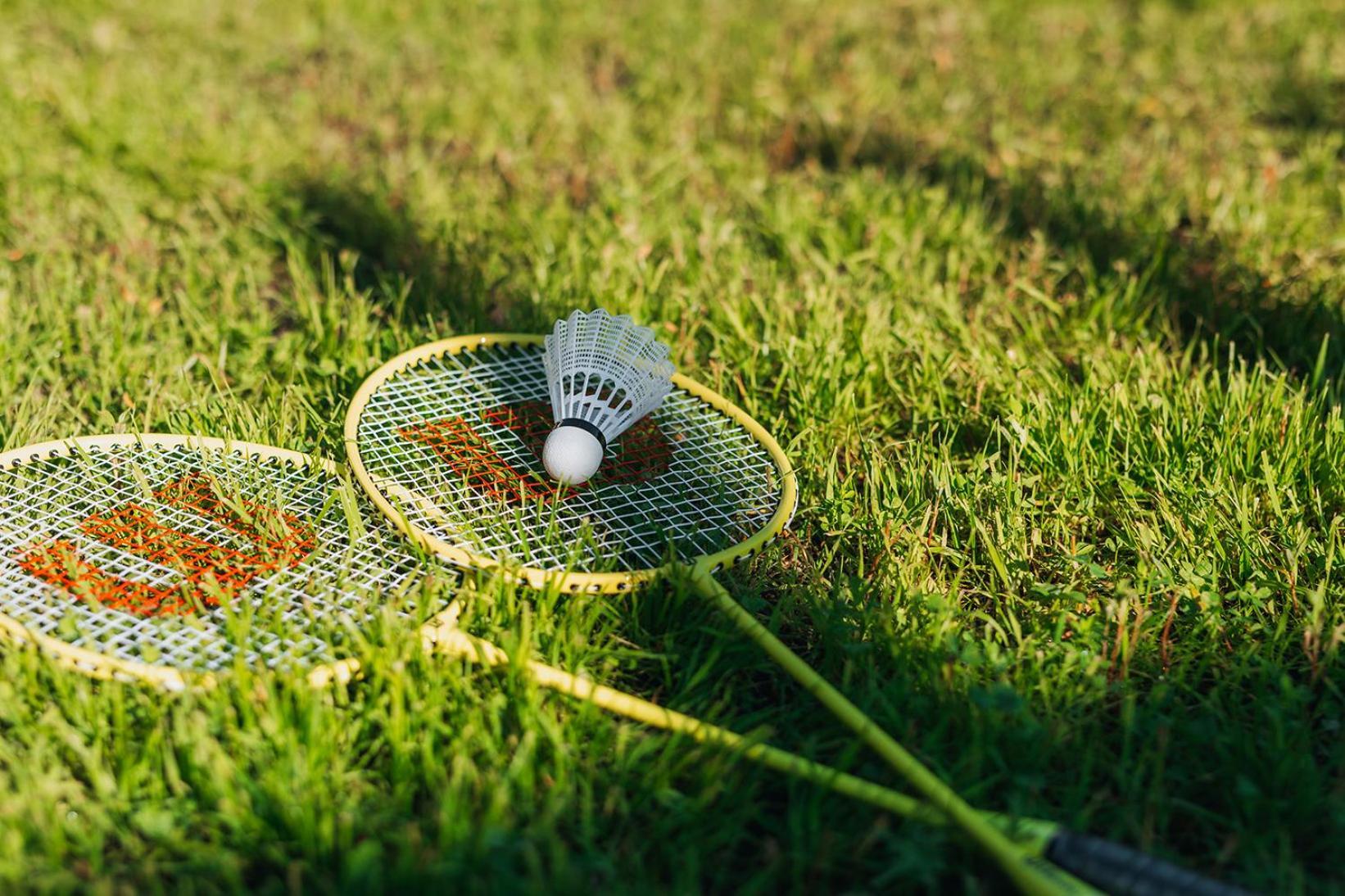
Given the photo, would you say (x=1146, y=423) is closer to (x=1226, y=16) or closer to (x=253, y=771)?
(x=253, y=771)

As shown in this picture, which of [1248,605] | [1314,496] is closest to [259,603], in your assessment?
[1248,605]

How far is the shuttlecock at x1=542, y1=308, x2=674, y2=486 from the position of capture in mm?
2879

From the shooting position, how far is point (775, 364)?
362 cm

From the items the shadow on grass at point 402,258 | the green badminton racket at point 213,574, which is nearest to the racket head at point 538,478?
the green badminton racket at point 213,574

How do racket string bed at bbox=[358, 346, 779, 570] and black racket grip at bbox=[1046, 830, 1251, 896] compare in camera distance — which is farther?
racket string bed at bbox=[358, 346, 779, 570]

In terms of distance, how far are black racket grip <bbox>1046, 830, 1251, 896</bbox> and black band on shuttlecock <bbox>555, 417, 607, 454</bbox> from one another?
1352mm

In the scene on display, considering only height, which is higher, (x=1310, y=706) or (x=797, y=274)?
(x=797, y=274)

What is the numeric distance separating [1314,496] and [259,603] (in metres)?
2.49

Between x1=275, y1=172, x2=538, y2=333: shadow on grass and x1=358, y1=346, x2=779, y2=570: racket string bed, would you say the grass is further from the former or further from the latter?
x1=358, y1=346, x2=779, y2=570: racket string bed

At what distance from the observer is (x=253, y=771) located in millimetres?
2266

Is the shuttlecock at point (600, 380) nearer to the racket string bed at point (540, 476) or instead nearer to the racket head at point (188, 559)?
the racket string bed at point (540, 476)

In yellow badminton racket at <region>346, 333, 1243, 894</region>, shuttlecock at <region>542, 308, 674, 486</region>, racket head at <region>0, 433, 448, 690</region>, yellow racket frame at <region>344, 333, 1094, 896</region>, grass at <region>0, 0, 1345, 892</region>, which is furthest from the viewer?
shuttlecock at <region>542, 308, 674, 486</region>

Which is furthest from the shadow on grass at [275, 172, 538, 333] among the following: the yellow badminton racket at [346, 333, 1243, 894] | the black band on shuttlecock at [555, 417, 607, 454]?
the black band on shuttlecock at [555, 417, 607, 454]

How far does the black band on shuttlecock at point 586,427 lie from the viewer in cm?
293
